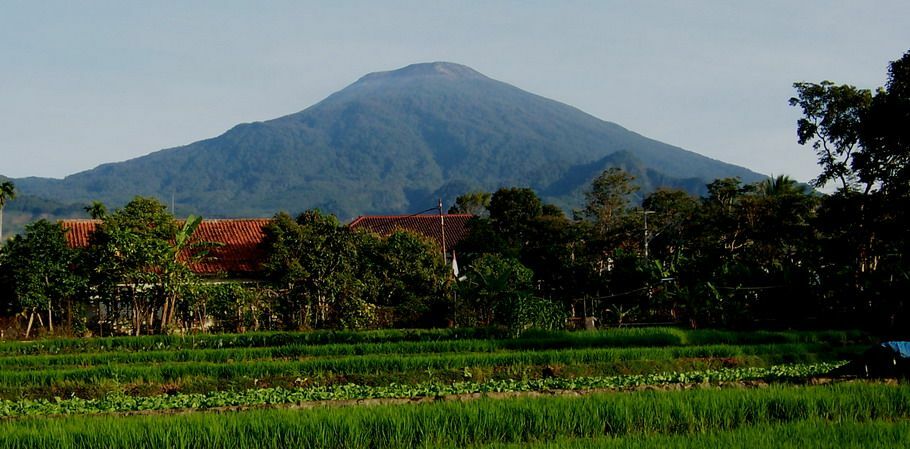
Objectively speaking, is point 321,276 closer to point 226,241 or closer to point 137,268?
point 137,268

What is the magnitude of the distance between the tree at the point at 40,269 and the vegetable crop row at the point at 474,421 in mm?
14012

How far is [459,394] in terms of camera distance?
11.0 metres

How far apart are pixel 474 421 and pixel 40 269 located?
16313 millimetres

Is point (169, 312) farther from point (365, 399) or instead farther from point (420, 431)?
point (420, 431)

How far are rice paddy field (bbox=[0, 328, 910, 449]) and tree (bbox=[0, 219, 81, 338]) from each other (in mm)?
2599

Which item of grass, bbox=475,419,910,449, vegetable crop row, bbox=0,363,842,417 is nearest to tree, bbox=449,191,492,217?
vegetable crop row, bbox=0,363,842,417

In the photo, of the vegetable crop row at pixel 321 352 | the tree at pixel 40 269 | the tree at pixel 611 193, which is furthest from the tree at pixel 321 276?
Result: the tree at pixel 611 193

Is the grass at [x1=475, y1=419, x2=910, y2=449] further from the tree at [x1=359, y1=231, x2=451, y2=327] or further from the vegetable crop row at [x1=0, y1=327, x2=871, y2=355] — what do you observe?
the tree at [x1=359, y1=231, x2=451, y2=327]

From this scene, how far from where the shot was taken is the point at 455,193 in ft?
625

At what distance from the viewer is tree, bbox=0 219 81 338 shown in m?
21.5

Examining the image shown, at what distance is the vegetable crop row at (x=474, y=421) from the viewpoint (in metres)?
7.96

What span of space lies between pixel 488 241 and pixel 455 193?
162 meters

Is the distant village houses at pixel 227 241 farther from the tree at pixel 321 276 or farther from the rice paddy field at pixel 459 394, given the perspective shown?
the rice paddy field at pixel 459 394

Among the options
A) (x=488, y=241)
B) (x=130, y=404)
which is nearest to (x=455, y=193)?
(x=488, y=241)
